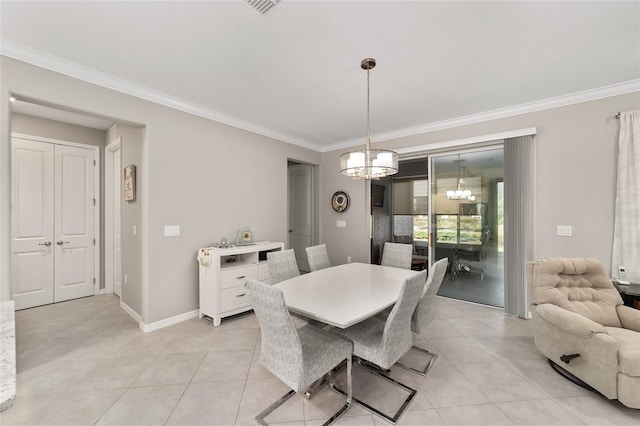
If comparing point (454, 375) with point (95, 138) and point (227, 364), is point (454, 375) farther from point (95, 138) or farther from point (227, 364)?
point (95, 138)

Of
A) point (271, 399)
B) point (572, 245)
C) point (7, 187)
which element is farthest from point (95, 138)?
point (572, 245)

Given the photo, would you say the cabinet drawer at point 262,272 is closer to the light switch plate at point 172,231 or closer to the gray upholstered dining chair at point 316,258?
the gray upholstered dining chair at point 316,258

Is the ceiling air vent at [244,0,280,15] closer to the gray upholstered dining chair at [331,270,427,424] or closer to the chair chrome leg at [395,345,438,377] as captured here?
the gray upholstered dining chair at [331,270,427,424]

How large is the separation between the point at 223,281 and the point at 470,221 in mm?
3601

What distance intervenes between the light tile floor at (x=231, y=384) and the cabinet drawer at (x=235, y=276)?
520 millimetres

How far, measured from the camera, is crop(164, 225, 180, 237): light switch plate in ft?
9.94

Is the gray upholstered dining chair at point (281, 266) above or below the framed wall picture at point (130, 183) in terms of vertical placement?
below

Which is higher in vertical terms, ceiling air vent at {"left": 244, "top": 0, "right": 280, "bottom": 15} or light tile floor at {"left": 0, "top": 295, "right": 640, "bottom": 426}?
ceiling air vent at {"left": 244, "top": 0, "right": 280, "bottom": 15}

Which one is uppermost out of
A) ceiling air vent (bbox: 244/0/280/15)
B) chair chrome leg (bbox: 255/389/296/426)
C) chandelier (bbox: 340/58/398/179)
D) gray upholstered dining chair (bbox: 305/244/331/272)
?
ceiling air vent (bbox: 244/0/280/15)

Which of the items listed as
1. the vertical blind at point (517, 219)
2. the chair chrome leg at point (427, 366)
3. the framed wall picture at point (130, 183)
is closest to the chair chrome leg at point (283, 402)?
the chair chrome leg at point (427, 366)

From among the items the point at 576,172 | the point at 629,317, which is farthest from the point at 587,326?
the point at 576,172

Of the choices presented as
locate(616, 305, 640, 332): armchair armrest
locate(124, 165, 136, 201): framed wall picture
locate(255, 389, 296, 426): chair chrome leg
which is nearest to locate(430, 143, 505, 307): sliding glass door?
locate(616, 305, 640, 332): armchair armrest

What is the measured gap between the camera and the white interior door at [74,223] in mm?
3777

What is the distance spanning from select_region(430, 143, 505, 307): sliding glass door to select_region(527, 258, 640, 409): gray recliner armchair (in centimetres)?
120
